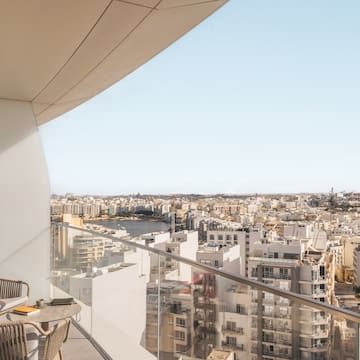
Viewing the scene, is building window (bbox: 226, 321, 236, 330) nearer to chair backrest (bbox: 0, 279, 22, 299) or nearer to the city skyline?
chair backrest (bbox: 0, 279, 22, 299)

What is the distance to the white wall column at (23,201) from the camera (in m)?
5.77

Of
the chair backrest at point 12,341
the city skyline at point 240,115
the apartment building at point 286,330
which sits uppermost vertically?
the city skyline at point 240,115

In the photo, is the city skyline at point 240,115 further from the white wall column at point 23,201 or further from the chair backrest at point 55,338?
the chair backrest at point 55,338

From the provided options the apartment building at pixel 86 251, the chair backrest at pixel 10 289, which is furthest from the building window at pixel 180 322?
the chair backrest at pixel 10 289

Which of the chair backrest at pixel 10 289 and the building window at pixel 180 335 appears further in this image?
the chair backrest at pixel 10 289

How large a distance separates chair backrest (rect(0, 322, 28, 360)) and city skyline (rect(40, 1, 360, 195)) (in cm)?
1489

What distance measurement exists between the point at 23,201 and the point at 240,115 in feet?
66.1

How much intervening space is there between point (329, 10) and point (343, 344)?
631 inches

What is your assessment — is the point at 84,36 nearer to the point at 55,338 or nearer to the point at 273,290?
the point at 55,338

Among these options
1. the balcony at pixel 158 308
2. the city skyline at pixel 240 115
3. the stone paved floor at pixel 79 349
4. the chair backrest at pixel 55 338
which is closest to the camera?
Result: the balcony at pixel 158 308

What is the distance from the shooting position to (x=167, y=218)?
535 inches

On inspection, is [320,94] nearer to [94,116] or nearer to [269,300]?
[94,116]

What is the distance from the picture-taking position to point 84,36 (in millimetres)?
3258

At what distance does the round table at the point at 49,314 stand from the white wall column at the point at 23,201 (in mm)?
1936
